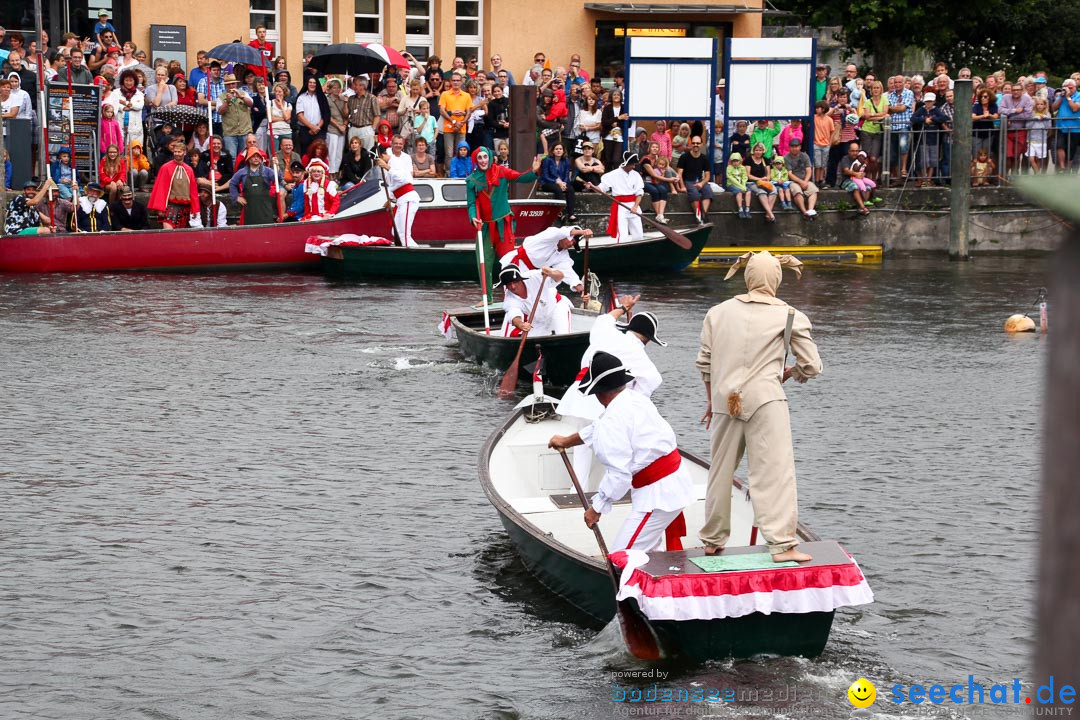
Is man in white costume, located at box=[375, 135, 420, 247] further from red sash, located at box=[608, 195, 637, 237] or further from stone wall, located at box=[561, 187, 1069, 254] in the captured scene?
stone wall, located at box=[561, 187, 1069, 254]

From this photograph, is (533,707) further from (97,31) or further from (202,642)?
(97,31)

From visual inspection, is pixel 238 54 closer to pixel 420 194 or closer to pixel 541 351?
pixel 420 194

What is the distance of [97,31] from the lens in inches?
1080

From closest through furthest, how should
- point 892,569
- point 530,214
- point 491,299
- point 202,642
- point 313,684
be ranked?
point 313,684 < point 202,642 < point 892,569 < point 491,299 < point 530,214

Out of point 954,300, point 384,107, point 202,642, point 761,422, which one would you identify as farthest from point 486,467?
point 384,107

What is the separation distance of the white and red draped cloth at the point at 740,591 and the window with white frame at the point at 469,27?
92.2ft

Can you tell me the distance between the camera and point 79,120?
25.0m

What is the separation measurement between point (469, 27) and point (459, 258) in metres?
10.4

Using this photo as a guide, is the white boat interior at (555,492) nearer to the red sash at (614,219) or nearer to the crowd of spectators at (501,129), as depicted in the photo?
the red sash at (614,219)

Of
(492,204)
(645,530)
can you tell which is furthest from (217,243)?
(645,530)

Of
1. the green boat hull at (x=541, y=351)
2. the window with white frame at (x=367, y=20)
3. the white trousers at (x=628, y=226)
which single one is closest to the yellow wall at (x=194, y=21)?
the window with white frame at (x=367, y=20)

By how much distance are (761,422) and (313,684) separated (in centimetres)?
287

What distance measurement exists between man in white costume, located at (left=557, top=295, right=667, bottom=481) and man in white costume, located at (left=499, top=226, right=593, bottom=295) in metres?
5.76

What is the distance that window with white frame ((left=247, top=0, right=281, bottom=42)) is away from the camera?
32.6 metres
